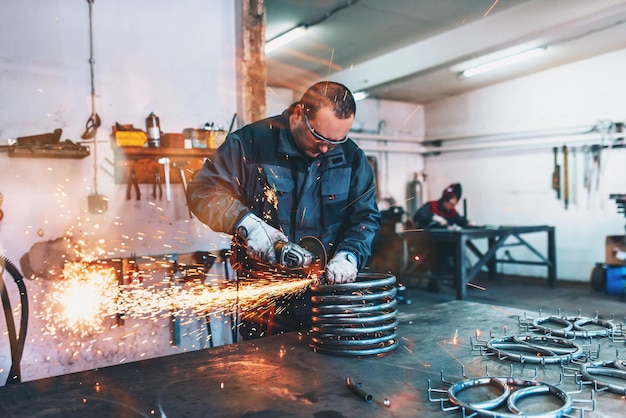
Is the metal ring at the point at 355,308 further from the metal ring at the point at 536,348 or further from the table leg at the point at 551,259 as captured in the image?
the table leg at the point at 551,259

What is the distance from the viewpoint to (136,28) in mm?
3760

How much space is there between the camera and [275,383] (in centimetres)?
153

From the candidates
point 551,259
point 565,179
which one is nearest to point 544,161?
point 565,179

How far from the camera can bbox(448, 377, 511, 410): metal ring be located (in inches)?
51.1

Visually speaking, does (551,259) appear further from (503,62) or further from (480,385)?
(480,385)

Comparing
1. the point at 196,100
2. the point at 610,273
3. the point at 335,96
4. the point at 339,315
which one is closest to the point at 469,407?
the point at 339,315

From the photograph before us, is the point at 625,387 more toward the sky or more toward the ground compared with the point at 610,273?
more toward the sky

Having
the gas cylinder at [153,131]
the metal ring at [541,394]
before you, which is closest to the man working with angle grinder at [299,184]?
the metal ring at [541,394]

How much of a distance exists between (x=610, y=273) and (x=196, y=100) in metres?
6.39

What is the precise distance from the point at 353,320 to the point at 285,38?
5.70 meters

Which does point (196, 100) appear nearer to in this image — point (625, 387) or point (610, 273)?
point (625, 387)

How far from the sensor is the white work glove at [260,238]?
224 cm

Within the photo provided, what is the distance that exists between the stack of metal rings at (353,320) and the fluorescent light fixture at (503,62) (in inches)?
271

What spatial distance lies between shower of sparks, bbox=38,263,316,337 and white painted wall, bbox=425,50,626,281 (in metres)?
6.89
